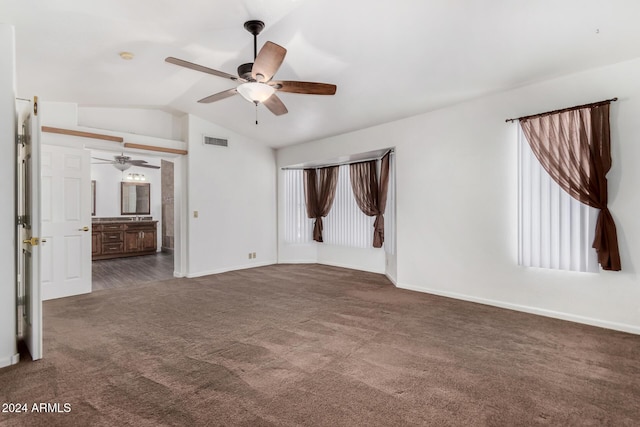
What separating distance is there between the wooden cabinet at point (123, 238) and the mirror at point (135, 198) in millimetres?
1000

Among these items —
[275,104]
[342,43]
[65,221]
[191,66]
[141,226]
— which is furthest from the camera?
[141,226]

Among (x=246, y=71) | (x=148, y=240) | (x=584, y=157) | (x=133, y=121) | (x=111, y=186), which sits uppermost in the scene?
(x=133, y=121)

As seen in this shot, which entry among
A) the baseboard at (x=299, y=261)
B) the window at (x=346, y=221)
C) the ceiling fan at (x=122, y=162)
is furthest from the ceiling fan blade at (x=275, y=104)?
the ceiling fan at (x=122, y=162)

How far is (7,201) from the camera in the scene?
8.13 ft

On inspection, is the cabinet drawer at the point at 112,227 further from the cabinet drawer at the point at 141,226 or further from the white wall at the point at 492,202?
the white wall at the point at 492,202

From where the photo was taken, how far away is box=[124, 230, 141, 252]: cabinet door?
26.5ft

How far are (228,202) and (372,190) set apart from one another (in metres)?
2.81

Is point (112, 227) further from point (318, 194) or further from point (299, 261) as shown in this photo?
point (318, 194)

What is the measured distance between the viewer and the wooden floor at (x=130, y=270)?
5402 millimetres

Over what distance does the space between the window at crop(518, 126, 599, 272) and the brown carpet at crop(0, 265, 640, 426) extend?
2.22ft

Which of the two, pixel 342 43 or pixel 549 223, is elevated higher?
pixel 342 43

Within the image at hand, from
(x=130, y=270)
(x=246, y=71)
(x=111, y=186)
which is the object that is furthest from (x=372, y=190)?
(x=111, y=186)

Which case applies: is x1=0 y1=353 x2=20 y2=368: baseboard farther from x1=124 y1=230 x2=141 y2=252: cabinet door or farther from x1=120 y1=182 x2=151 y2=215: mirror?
x1=120 y1=182 x2=151 y2=215: mirror

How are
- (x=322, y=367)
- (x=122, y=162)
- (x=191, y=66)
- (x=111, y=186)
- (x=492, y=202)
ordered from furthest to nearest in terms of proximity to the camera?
(x=111, y=186) < (x=122, y=162) < (x=492, y=202) < (x=191, y=66) < (x=322, y=367)
